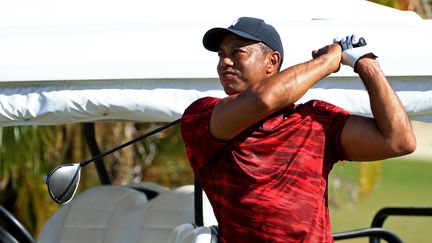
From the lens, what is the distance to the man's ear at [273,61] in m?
3.53

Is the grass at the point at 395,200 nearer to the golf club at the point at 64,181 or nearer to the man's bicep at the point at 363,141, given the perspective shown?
the golf club at the point at 64,181

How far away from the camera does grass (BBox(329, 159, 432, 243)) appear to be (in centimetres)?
1511

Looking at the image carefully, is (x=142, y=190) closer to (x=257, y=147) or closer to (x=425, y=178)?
(x=257, y=147)

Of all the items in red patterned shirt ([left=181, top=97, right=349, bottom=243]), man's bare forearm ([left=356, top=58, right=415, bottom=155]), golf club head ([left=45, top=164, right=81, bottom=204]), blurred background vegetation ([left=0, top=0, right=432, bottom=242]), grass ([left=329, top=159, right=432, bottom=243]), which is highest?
man's bare forearm ([left=356, top=58, right=415, bottom=155])

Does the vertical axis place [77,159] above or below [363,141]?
below

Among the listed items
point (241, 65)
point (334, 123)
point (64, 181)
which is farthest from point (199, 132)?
point (64, 181)

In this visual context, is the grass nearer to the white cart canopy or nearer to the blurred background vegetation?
the blurred background vegetation

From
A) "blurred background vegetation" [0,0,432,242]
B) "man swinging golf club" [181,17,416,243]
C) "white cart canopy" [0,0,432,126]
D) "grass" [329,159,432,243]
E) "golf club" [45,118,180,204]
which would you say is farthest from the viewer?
"grass" [329,159,432,243]

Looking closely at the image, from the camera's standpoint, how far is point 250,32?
3502mm

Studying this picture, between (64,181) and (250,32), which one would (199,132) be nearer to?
(250,32)

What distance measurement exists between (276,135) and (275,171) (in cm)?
11

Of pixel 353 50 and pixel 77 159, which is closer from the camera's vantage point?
pixel 353 50

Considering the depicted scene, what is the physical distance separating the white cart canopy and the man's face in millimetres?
304

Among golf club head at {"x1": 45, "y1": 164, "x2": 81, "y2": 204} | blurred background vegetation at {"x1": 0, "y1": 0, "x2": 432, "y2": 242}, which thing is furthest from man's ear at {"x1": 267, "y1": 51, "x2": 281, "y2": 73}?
→ blurred background vegetation at {"x1": 0, "y1": 0, "x2": 432, "y2": 242}
